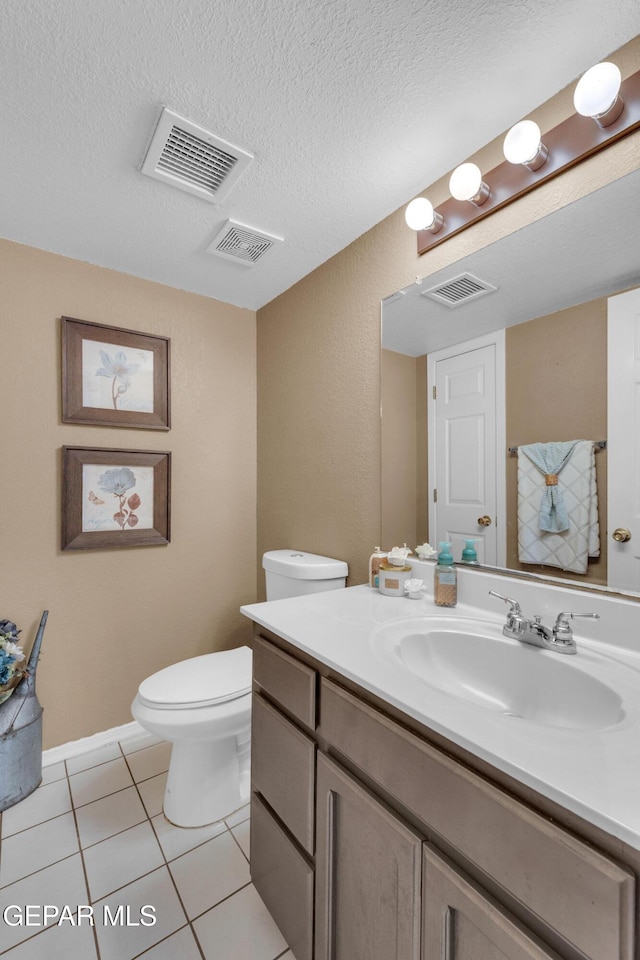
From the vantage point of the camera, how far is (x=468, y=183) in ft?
4.06

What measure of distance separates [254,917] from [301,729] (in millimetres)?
667

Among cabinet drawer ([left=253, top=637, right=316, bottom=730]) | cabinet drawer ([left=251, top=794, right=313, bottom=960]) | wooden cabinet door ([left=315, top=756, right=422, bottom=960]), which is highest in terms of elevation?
cabinet drawer ([left=253, top=637, right=316, bottom=730])

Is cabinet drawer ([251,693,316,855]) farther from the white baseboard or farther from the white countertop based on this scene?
the white baseboard

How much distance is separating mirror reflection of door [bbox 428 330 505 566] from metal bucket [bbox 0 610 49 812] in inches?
66.1

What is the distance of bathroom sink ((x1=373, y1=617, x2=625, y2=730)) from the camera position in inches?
33.5

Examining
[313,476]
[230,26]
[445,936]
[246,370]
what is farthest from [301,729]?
[246,370]

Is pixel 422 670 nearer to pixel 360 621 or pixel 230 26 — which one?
pixel 360 621

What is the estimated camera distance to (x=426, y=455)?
57.7 inches

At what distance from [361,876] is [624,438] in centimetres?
107

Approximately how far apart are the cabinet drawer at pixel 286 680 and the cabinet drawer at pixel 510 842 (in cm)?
18

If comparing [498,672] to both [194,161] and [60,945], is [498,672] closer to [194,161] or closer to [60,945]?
[60,945]

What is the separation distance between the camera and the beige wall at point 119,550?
1.82 metres

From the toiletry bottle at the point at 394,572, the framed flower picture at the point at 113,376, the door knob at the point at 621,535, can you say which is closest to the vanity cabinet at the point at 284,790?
the toiletry bottle at the point at 394,572

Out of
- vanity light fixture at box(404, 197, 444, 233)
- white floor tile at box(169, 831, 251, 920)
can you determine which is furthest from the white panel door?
white floor tile at box(169, 831, 251, 920)
